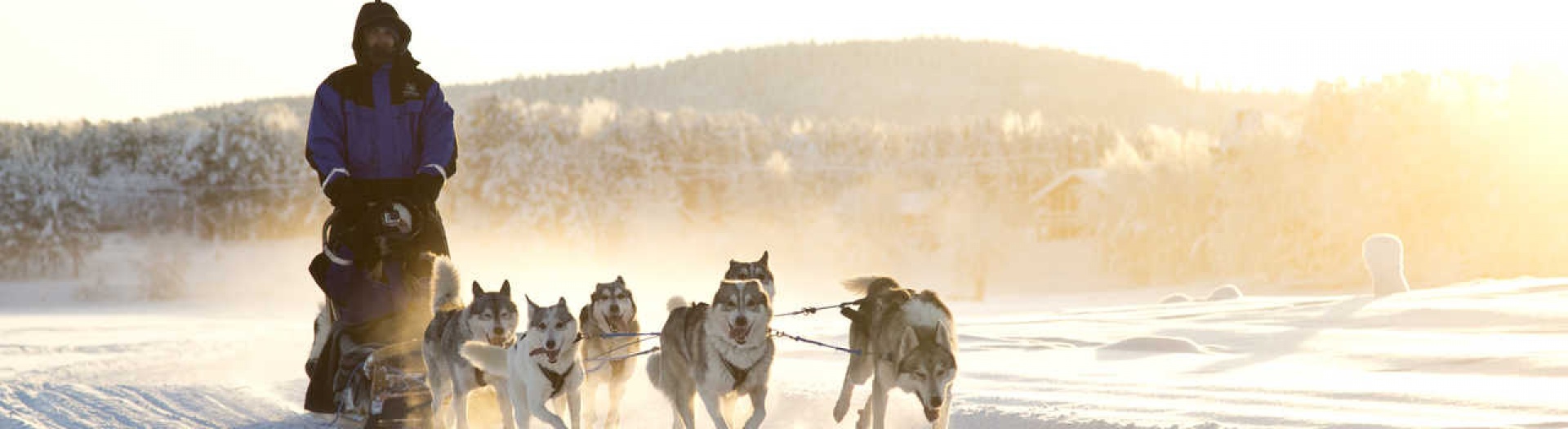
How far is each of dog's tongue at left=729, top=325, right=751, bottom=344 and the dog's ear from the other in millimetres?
920

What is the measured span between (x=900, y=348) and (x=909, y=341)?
123mm

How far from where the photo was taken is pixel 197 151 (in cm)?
5672

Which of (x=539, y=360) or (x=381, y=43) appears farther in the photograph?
(x=381, y=43)

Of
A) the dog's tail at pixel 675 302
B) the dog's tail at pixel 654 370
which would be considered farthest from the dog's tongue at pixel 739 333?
the dog's tail at pixel 654 370

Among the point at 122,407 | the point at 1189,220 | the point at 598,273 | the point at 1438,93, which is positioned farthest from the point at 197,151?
the point at 122,407

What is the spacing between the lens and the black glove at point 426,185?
32.7ft

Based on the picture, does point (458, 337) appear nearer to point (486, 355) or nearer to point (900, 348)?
point (486, 355)

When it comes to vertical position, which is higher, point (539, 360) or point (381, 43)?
point (381, 43)

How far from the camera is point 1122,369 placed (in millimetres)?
16141

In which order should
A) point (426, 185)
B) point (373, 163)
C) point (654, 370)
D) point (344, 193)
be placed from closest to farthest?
point (344, 193), point (426, 185), point (373, 163), point (654, 370)

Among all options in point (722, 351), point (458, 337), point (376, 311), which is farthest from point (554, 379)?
point (376, 311)

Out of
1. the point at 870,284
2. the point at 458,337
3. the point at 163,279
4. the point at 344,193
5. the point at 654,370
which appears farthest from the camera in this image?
the point at 163,279

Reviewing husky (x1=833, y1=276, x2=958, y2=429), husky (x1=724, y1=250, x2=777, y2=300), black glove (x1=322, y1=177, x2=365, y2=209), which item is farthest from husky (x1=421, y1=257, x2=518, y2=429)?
husky (x1=833, y1=276, x2=958, y2=429)

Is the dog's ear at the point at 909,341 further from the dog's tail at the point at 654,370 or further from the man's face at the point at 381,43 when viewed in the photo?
the man's face at the point at 381,43
